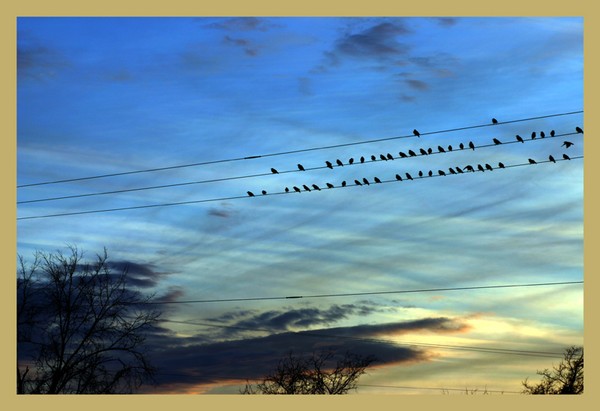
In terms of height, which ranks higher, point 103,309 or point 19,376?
point 103,309

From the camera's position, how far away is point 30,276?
36.8m

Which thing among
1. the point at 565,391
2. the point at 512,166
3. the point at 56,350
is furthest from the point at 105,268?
the point at 565,391

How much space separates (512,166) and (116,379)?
59.8ft

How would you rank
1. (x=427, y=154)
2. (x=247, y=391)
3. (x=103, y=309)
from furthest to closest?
(x=247, y=391) → (x=103, y=309) → (x=427, y=154)

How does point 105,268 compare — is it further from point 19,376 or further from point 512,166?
point 512,166

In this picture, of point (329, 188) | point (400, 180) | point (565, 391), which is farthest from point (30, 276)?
point (565, 391)

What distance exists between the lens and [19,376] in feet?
115

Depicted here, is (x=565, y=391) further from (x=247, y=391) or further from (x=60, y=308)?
(x=60, y=308)

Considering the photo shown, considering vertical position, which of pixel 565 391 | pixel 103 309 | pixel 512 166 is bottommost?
pixel 565 391

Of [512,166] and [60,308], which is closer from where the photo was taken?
[512,166]

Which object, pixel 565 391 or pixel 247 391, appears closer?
pixel 565 391

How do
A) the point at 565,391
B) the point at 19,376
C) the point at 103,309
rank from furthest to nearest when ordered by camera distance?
the point at 565,391
the point at 103,309
the point at 19,376

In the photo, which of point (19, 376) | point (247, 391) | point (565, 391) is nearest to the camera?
point (19, 376)

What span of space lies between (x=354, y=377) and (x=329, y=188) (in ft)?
66.1
